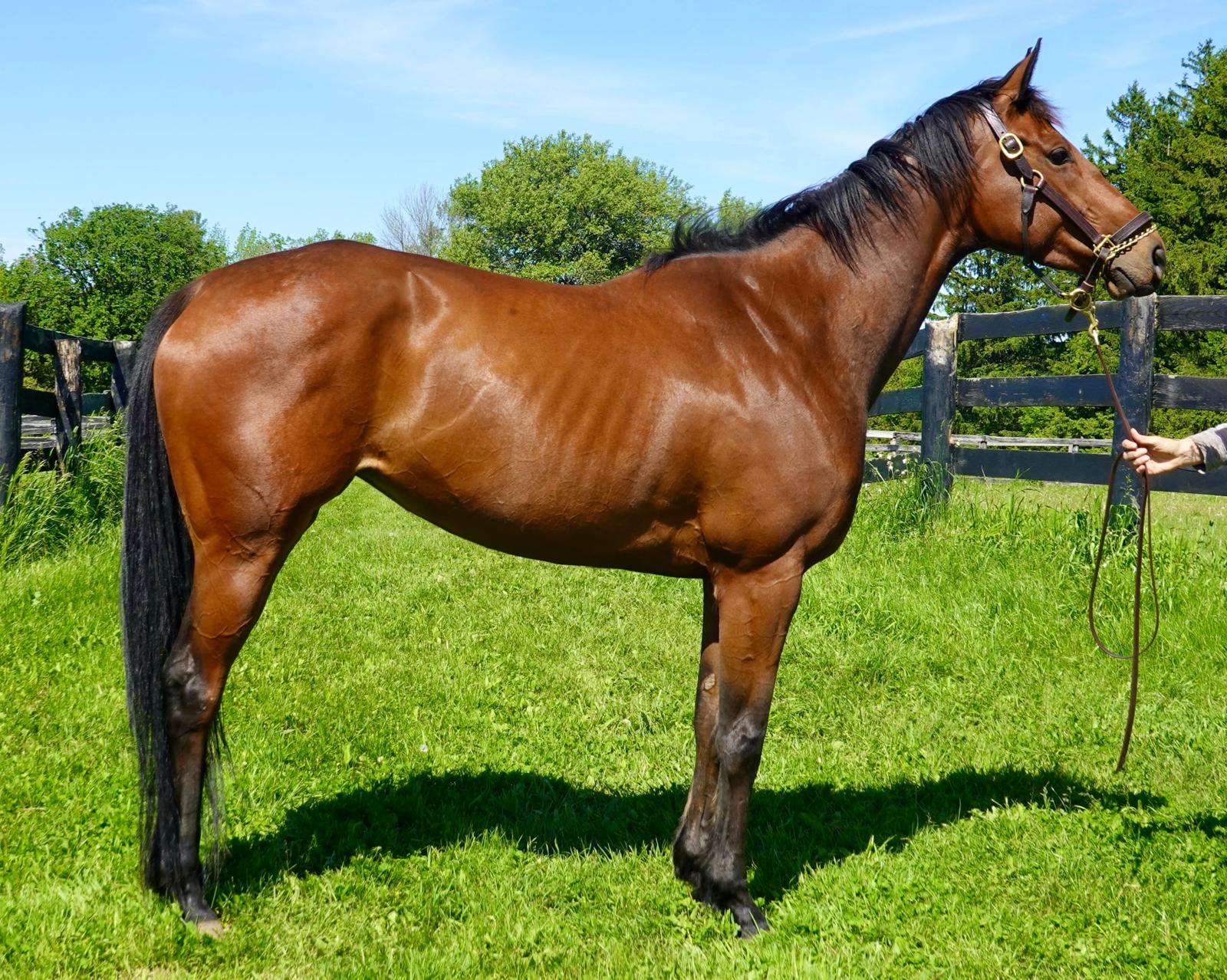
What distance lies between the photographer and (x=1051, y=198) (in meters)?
3.44

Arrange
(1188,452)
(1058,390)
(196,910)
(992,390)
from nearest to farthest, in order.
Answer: (196,910), (1188,452), (1058,390), (992,390)

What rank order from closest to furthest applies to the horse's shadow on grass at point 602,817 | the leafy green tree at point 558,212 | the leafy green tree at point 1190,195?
the horse's shadow on grass at point 602,817 → the leafy green tree at point 1190,195 → the leafy green tree at point 558,212

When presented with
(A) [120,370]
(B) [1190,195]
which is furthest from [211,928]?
(B) [1190,195]

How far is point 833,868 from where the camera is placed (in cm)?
359

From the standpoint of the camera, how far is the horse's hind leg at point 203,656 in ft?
9.74

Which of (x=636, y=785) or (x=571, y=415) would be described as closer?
(x=571, y=415)

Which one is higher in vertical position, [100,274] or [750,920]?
[100,274]

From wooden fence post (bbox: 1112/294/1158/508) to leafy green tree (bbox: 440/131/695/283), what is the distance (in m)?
39.9

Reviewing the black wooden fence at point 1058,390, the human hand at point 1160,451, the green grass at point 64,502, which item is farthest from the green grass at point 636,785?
the human hand at point 1160,451

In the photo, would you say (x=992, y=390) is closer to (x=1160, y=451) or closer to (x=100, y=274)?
(x=1160, y=451)

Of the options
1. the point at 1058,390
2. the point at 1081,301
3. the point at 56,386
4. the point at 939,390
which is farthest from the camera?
the point at 939,390

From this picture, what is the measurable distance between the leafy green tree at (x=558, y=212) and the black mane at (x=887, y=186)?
4268 centimetres

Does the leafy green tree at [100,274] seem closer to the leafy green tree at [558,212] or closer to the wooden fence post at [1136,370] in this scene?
the leafy green tree at [558,212]

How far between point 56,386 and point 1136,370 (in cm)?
882
